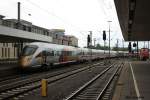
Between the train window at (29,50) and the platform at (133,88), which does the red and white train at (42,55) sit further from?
the platform at (133,88)

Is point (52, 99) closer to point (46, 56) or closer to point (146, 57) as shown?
point (46, 56)

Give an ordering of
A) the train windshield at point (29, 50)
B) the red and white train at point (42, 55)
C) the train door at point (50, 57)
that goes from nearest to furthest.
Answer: the red and white train at point (42, 55) < the train windshield at point (29, 50) < the train door at point (50, 57)

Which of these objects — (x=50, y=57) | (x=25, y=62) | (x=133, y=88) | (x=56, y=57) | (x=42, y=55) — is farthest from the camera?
(x=56, y=57)

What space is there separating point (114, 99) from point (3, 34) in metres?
20.1

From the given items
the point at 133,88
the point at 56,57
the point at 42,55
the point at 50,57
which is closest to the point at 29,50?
Answer: the point at 42,55

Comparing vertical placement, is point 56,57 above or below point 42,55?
below

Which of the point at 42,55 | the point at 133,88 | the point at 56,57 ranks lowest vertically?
the point at 133,88

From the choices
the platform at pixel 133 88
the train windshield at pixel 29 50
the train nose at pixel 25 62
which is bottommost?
the platform at pixel 133 88

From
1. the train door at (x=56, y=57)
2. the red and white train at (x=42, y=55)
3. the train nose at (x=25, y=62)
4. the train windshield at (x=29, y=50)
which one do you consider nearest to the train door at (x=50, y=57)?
the red and white train at (x=42, y=55)

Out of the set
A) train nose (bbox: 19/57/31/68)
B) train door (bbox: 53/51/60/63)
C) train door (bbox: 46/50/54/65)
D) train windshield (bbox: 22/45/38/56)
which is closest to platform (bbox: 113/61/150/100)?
train nose (bbox: 19/57/31/68)

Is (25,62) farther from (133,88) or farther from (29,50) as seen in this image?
(133,88)

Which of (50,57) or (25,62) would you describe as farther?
(50,57)

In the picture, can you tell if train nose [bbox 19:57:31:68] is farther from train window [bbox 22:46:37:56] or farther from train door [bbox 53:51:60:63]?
train door [bbox 53:51:60:63]

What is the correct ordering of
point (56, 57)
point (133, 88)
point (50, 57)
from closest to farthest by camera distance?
point (133, 88) < point (50, 57) < point (56, 57)
